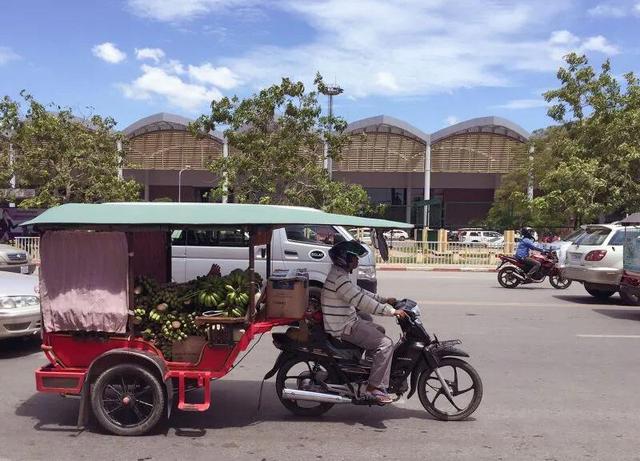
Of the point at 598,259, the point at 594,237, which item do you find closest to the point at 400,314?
the point at 598,259

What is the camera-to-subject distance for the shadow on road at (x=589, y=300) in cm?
1298

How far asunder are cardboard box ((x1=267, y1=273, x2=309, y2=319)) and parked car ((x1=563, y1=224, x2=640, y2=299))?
365 inches

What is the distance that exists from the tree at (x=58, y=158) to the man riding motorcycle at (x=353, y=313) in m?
22.4

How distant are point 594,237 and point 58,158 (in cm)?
2100

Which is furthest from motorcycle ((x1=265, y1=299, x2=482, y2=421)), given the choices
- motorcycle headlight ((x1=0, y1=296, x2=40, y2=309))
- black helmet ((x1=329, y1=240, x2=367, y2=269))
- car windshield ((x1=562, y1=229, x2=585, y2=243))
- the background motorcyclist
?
the background motorcyclist

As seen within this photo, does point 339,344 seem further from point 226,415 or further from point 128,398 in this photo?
point 128,398

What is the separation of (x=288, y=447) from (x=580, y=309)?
9.15 meters

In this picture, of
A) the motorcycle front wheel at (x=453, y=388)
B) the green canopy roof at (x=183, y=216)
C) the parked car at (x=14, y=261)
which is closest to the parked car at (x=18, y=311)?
the green canopy roof at (x=183, y=216)

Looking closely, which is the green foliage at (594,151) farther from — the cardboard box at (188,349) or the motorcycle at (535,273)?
the cardboard box at (188,349)

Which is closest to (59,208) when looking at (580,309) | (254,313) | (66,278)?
(66,278)

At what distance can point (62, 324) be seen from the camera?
486 centimetres

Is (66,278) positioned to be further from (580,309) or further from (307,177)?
(307,177)

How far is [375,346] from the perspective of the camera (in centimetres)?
504

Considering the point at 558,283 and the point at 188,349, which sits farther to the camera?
the point at 558,283
